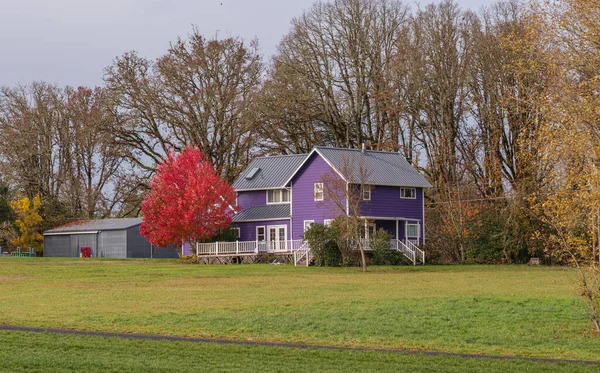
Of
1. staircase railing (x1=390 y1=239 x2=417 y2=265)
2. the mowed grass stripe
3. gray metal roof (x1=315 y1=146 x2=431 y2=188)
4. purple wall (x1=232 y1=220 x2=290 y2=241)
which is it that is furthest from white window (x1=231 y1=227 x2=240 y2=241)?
the mowed grass stripe

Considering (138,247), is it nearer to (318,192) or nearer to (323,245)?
(318,192)

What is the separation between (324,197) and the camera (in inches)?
2203

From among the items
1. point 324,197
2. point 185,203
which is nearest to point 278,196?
point 324,197

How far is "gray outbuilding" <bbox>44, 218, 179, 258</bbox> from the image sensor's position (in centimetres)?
7006

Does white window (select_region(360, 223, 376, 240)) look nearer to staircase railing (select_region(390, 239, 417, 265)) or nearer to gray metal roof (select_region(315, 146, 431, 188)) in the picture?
staircase railing (select_region(390, 239, 417, 265))

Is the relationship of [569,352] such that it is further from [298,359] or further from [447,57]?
[447,57]

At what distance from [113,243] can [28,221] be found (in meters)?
8.47

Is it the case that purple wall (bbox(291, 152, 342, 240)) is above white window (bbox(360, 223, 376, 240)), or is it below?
above

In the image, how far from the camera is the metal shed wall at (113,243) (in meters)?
69.9

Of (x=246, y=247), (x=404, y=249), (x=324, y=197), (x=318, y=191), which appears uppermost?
(x=318, y=191)

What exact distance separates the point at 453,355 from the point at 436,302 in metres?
9.66

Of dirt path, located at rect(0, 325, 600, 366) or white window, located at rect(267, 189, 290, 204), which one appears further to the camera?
white window, located at rect(267, 189, 290, 204)

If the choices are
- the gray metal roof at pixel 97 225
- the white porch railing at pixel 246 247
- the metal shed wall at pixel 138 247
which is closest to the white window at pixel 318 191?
the white porch railing at pixel 246 247

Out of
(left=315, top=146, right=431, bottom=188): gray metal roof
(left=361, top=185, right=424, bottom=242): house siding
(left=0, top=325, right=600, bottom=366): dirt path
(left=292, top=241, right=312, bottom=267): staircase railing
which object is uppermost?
(left=315, top=146, right=431, bottom=188): gray metal roof
